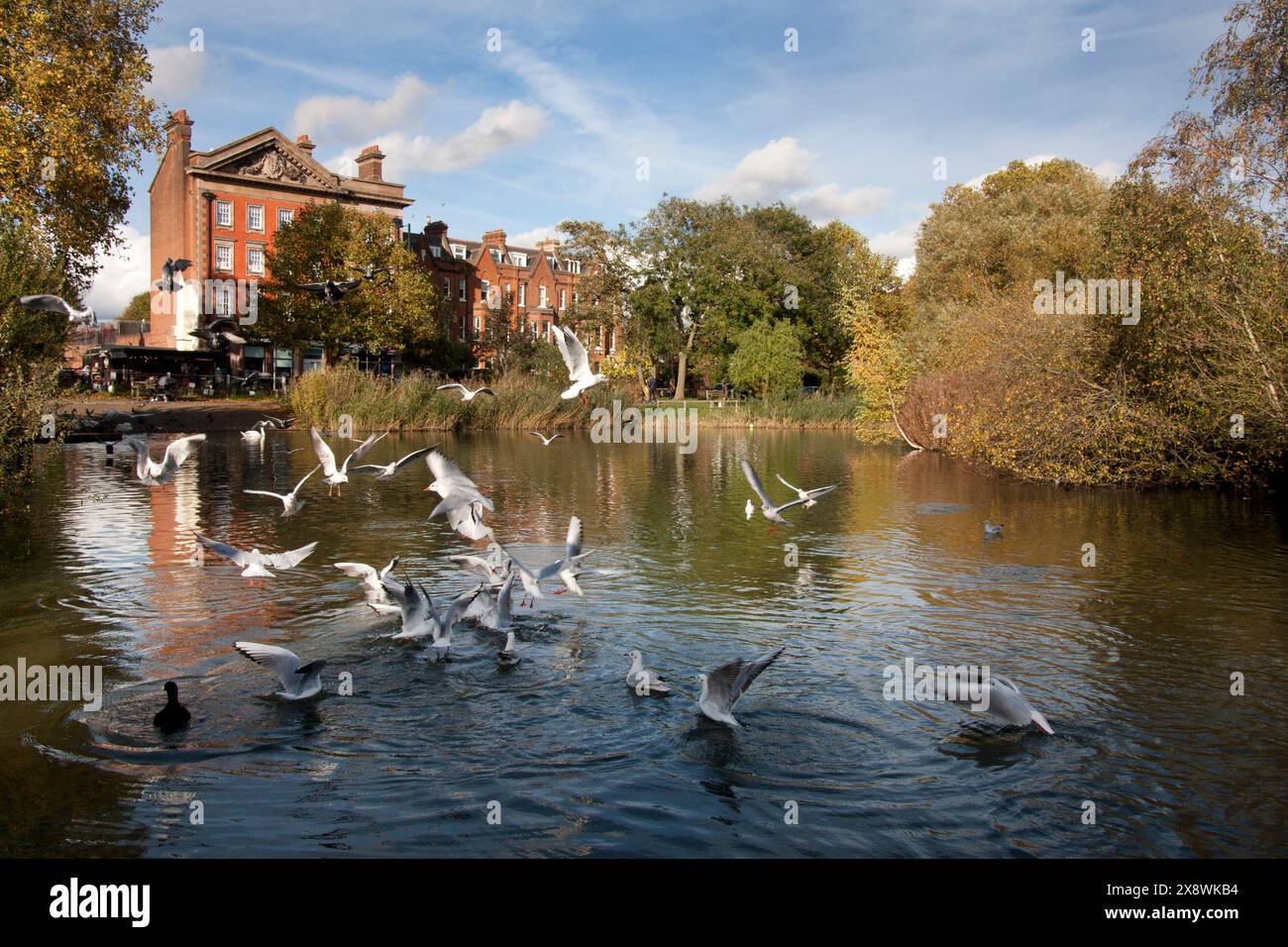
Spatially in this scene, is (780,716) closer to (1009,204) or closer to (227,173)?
(1009,204)

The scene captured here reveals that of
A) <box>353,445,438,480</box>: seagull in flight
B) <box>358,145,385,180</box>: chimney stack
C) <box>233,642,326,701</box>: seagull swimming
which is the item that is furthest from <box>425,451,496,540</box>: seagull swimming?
<box>358,145,385,180</box>: chimney stack

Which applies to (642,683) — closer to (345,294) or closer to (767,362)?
(345,294)

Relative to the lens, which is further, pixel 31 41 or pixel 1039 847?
pixel 31 41

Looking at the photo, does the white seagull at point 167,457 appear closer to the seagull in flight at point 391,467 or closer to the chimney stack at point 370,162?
the seagull in flight at point 391,467

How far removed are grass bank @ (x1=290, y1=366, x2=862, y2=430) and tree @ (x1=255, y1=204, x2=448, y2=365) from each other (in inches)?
475

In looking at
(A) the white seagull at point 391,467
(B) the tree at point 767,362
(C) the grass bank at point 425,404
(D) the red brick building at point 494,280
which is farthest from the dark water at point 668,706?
(D) the red brick building at point 494,280

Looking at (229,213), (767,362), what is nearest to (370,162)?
(229,213)

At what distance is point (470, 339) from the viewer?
85.2 m

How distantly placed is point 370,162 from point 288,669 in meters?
77.3

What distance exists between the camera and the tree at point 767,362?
63281 millimetres

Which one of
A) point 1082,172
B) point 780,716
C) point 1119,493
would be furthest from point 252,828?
point 1082,172

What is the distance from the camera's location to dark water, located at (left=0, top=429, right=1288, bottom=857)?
258 inches

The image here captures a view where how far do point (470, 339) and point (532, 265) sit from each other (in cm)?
1802

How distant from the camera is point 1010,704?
8.02 m
